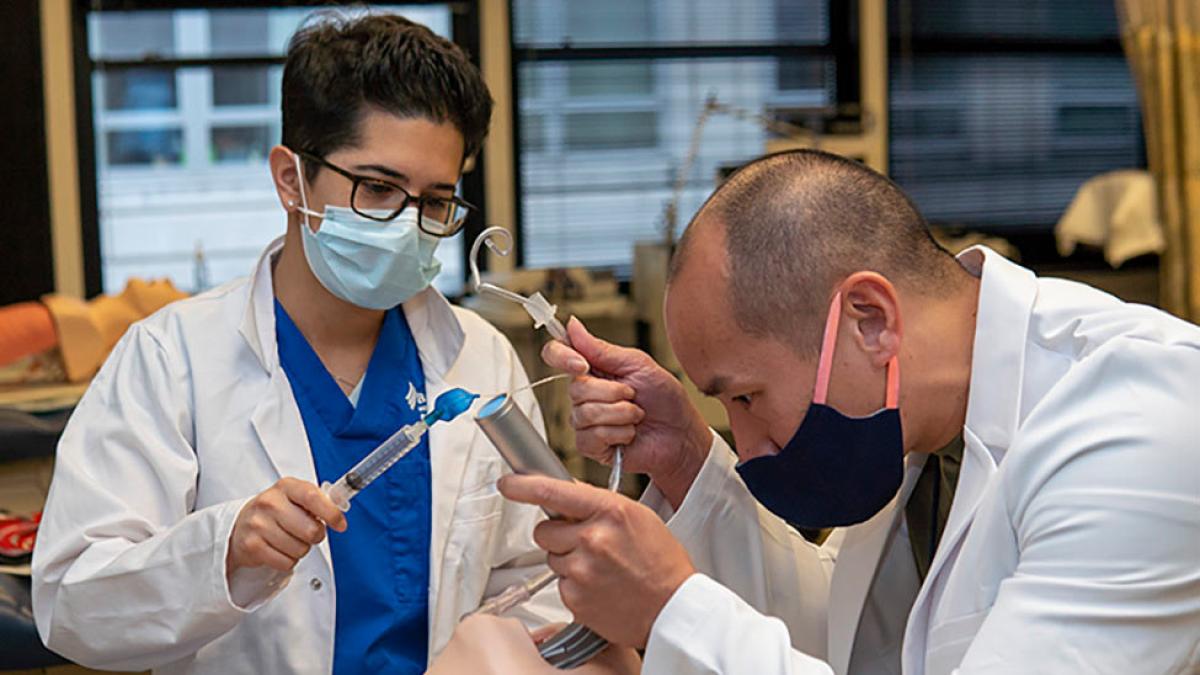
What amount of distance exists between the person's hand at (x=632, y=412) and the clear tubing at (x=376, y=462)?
0.18 meters

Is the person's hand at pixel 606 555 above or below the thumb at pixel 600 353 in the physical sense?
below

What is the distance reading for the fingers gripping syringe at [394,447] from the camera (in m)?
1.22

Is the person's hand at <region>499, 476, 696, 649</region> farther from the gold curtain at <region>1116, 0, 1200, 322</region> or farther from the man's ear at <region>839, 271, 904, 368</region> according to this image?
the gold curtain at <region>1116, 0, 1200, 322</region>

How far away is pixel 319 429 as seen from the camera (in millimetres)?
1618

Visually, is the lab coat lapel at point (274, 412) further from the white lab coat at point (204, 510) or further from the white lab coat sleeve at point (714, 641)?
the white lab coat sleeve at point (714, 641)

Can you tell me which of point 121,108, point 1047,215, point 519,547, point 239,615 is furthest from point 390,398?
point 1047,215

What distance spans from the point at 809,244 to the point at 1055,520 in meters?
0.31

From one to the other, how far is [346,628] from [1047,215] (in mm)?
4126

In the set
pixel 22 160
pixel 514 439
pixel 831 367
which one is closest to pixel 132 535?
pixel 514 439

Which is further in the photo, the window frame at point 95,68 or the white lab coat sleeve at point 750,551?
the window frame at point 95,68

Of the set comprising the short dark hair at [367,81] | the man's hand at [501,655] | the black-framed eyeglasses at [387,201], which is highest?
the short dark hair at [367,81]

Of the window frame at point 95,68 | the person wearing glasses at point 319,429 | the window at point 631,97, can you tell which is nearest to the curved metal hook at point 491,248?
the person wearing glasses at point 319,429

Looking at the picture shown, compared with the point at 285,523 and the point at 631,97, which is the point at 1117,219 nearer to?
the point at 631,97

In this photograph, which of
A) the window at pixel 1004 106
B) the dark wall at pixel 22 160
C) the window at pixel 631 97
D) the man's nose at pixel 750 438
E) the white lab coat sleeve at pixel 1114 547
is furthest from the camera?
the window at pixel 1004 106
